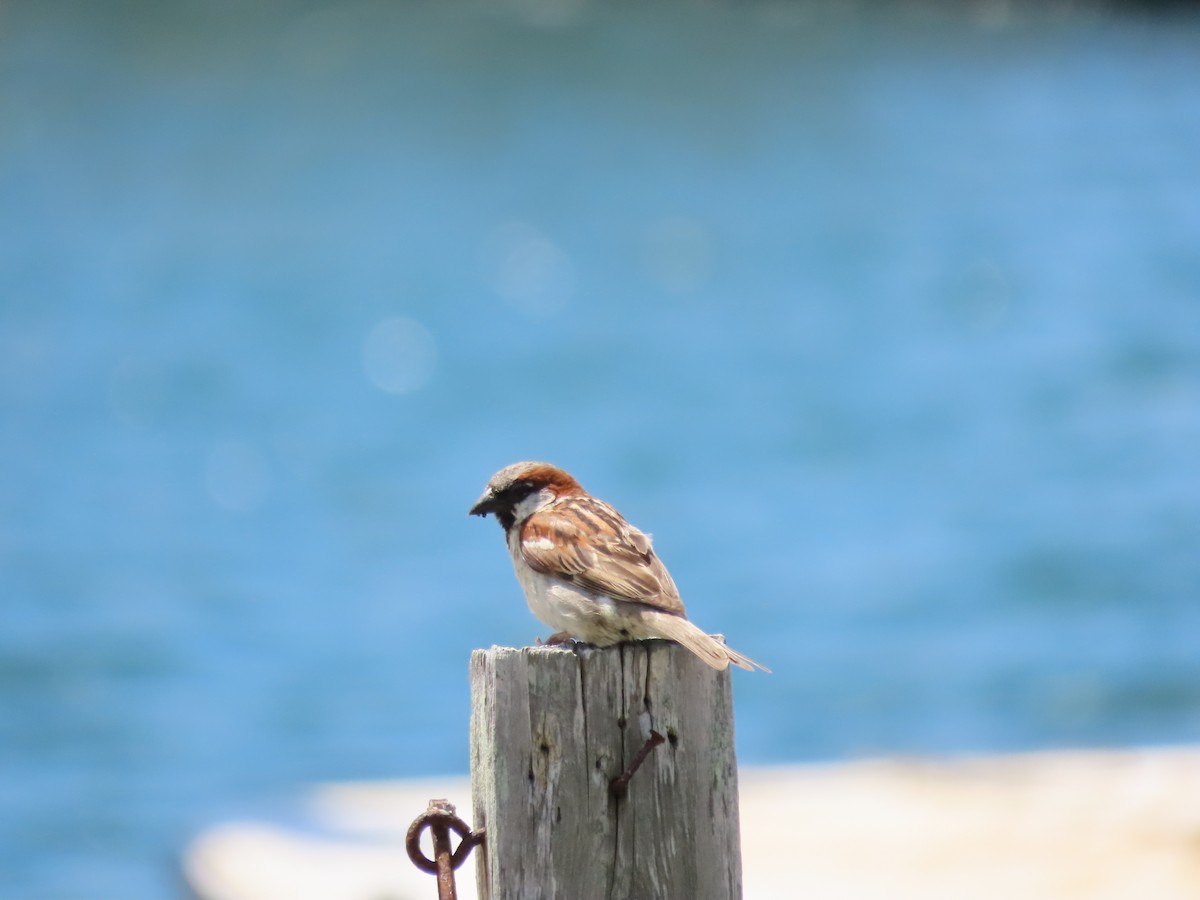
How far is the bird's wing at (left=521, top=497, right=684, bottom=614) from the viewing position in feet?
11.6

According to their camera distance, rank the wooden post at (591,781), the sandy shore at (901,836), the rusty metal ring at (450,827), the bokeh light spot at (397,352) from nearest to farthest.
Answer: the wooden post at (591,781)
the rusty metal ring at (450,827)
the sandy shore at (901,836)
the bokeh light spot at (397,352)

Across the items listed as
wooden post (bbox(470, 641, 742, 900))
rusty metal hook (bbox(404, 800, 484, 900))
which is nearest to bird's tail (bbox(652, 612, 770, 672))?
wooden post (bbox(470, 641, 742, 900))

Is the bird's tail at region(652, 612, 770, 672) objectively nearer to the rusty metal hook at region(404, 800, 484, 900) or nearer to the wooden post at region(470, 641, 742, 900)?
the wooden post at region(470, 641, 742, 900)

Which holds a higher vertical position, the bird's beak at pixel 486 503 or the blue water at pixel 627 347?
the blue water at pixel 627 347

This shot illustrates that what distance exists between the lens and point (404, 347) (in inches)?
1147

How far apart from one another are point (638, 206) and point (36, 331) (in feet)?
36.5

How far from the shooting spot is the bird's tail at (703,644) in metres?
2.87

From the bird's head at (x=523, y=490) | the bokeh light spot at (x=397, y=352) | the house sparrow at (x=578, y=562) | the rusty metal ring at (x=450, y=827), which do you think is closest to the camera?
the rusty metal ring at (x=450, y=827)

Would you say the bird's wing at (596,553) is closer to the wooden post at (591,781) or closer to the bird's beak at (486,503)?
the bird's beak at (486,503)

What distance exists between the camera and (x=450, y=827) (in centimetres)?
294

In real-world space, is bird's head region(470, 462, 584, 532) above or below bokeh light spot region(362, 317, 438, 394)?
below

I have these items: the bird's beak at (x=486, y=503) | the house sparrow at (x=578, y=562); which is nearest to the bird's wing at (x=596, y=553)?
the house sparrow at (x=578, y=562)

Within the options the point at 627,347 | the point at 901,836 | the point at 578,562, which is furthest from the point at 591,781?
the point at 627,347

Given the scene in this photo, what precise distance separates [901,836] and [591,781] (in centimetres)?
583
